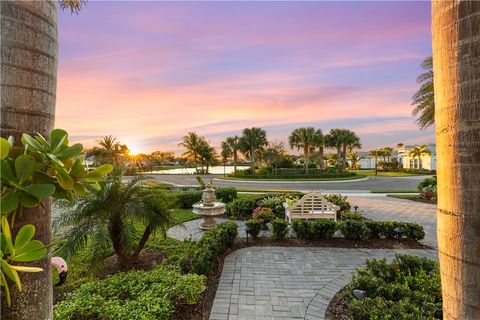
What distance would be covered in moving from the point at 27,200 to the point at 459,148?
171cm

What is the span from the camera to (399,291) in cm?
364

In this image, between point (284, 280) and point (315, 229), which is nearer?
point (284, 280)

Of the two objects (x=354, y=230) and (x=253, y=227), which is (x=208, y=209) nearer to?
(x=253, y=227)

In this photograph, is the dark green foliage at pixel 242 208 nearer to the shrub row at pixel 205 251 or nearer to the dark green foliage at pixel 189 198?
the dark green foliage at pixel 189 198

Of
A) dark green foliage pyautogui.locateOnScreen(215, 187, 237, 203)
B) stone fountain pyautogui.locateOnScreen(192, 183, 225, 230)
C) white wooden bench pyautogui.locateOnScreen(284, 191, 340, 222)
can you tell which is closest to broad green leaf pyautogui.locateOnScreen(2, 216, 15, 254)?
stone fountain pyautogui.locateOnScreen(192, 183, 225, 230)

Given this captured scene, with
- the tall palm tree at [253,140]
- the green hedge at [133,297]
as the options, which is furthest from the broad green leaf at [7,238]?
the tall palm tree at [253,140]

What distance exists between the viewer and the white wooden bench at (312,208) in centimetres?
855

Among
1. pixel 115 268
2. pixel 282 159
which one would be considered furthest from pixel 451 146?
pixel 282 159

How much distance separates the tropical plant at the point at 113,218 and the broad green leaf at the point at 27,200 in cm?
397

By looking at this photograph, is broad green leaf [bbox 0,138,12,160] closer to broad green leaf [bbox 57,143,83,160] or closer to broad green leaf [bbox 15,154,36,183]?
broad green leaf [bbox 15,154,36,183]

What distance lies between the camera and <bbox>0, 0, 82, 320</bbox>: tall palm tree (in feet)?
3.58

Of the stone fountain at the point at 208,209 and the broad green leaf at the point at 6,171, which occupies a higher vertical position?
the broad green leaf at the point at 6,171

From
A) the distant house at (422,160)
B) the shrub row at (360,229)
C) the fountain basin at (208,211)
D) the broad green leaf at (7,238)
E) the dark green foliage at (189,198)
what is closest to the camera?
the broad green leaf at (7,238)

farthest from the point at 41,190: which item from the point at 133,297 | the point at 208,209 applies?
the point at 208,209
